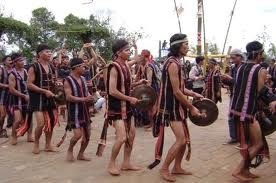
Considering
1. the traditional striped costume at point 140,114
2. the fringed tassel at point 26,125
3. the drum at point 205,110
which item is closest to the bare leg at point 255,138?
the drum at point 205,110

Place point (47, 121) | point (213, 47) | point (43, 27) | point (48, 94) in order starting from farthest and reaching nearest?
point (213, 47) < point (43, 27) < point (47, 121) < point (48, 94)

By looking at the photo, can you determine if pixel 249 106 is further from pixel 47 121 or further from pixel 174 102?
pixel 47 121

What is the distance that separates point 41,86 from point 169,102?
2.79m

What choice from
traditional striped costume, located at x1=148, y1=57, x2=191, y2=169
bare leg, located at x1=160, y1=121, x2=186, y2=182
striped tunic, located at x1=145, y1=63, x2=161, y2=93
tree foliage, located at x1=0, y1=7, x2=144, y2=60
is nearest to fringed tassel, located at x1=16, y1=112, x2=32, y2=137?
striped tunic, located at x1=145, y1=63, x2=161, y2=93

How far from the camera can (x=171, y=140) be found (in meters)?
9.20

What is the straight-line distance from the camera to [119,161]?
7441 mm

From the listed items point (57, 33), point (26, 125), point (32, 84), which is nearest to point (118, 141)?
point (32, 84)

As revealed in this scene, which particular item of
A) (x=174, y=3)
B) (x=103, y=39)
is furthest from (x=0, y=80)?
(x=103, y=39)

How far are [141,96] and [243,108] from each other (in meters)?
1.83

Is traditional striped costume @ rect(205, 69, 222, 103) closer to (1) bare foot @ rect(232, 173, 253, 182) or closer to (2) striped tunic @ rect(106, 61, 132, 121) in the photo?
(2) striped tunic @ rect(106, 61, 132, 121)

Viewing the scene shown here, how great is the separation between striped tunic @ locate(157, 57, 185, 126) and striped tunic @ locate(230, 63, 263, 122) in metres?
0.74

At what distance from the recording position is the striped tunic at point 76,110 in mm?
7215

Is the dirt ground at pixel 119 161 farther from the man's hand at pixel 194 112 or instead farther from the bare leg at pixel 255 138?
the man's hand at pixel 194 112

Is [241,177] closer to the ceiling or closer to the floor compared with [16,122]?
closer to the floor
